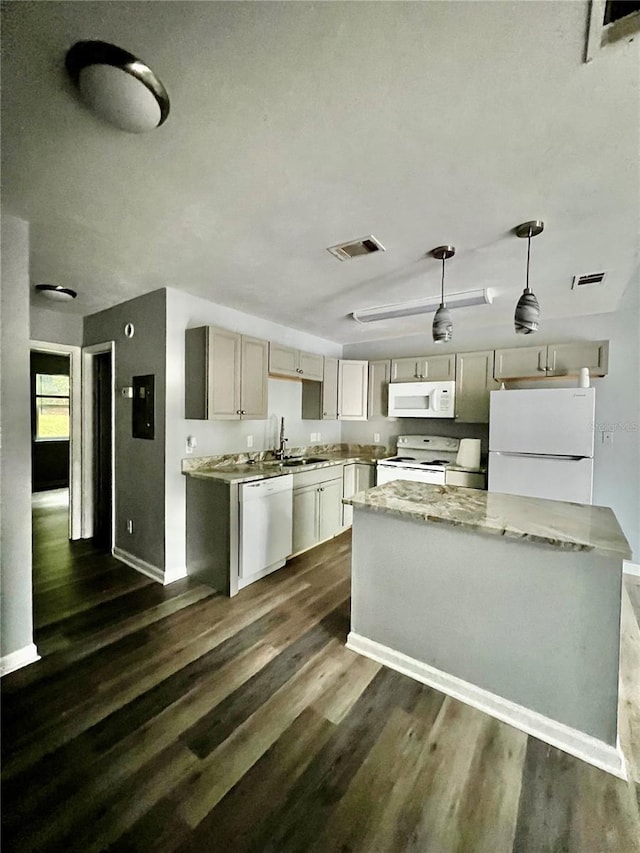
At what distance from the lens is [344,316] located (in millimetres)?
3611

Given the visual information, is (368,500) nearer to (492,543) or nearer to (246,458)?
(492,543)

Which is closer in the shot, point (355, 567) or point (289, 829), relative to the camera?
point (289, 829)

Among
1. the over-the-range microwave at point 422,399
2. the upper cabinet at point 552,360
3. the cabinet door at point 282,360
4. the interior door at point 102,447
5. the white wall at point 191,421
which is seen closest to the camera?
the white wall at point 191,421

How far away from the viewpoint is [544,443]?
10.1ft

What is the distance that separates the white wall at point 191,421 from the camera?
9.45 feet

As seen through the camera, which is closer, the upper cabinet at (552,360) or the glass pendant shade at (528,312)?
the glass pendant shade at (528,312)

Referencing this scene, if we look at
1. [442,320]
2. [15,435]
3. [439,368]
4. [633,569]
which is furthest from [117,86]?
[633,569]

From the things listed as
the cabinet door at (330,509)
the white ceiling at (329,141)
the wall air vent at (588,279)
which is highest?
the wall air vent at (588,279)

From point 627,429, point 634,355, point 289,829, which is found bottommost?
point 289,829

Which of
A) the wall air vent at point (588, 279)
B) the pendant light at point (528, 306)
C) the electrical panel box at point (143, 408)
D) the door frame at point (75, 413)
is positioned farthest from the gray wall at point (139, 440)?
the wall air vent at point (588, 279)

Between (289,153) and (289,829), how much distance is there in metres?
2.48

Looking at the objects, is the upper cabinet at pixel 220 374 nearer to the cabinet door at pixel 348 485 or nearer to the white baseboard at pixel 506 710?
the cabinet door at pixel 348 485

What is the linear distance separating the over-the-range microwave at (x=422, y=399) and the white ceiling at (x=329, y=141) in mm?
1645

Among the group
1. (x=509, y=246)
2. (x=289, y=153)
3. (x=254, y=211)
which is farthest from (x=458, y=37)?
(x=509, y=246)
